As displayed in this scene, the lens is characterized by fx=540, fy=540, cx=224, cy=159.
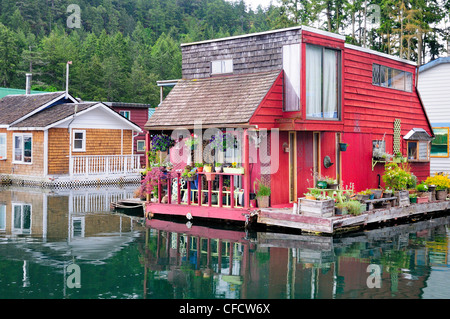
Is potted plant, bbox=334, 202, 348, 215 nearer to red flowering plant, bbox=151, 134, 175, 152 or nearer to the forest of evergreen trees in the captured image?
red flowering plant, bbox=151, 134, 175, 152

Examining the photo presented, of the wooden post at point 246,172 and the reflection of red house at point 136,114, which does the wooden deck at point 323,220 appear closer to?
the wooden post at point 246,172

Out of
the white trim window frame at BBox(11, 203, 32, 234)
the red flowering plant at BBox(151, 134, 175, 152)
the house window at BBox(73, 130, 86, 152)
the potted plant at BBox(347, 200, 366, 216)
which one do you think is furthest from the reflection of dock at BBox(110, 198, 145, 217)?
the house window at BBox(73, 130, 86, 152)

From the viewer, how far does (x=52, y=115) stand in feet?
94.0

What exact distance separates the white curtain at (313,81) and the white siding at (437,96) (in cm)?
1165

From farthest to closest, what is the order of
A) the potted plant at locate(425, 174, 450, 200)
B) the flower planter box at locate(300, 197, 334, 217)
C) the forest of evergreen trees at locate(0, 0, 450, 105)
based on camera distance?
1. the forest of evergreen trees at locate(0, 0, 450, 105)
2. the potted plant at locate(425, 174, 450, 200)
3. the flower planter box at locate(300, 197, 334, 217)

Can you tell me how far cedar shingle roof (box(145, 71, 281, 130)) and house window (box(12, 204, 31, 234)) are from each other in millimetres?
4778

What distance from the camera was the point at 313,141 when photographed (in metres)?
17.5

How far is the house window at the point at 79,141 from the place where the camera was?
29031mm

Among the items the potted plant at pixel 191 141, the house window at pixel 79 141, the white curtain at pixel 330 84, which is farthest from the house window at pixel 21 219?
the house window at pixel 79 141

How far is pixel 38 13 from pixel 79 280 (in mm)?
96099

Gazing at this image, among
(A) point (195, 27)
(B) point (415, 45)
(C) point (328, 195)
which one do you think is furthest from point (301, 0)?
(A) point (195, 27)

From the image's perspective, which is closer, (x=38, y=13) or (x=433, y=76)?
(x=433, y=76)

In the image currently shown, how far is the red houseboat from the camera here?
52.0 feet
